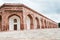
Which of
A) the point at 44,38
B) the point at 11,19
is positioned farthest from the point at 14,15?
the point at 44,38

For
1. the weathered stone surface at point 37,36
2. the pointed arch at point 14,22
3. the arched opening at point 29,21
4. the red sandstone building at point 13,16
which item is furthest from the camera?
the arched opening at point 29,21

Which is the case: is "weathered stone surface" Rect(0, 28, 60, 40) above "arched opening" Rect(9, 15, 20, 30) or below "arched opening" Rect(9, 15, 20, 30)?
below

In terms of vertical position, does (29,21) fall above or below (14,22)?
above

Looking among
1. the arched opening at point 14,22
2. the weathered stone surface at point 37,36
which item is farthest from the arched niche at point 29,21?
the weathered stone surface at point 37,36

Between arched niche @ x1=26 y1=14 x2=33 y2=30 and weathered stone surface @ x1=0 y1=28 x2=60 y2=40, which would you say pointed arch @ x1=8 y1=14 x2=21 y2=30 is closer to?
arched niche @ x1=26 y1=14 x2=33 y2=30

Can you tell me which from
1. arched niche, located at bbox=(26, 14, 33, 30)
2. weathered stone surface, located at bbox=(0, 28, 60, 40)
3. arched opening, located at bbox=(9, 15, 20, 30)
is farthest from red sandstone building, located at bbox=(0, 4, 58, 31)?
weathered stone surface, located at bbox=(0, 28, 60, 40)

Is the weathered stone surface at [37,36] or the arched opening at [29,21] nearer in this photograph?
the weathered stone surface at [37,36]

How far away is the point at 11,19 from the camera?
920 inches

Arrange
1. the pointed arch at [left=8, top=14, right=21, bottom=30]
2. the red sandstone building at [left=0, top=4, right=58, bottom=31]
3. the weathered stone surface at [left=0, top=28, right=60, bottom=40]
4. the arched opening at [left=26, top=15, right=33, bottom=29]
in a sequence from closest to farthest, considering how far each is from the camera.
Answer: the weathered stone surface at [left=0, top=28, right=60, bottom=40], the red sandstone building at [left=0, top=4, right=58, bottom=31], the pointed arch at [left=8, top=14, right=21, bottom=30], the arched opening at [left=26, top=15, right=33, bottom=29]

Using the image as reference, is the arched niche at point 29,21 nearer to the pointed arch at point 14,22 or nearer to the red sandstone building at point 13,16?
the red sandstone building at point 13,16

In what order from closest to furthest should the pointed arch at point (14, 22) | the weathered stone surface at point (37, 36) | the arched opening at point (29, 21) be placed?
the weathered stone surface at point (37, 36) → the pointed arch at point (14, 22) → the arched opening at point (29, 21)

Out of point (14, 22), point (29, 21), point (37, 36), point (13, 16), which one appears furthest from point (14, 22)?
point (37, 36)

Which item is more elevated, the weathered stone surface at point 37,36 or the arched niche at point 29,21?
the arched niche at point 29,21

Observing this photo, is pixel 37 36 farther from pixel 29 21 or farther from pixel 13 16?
pixel 29 21
